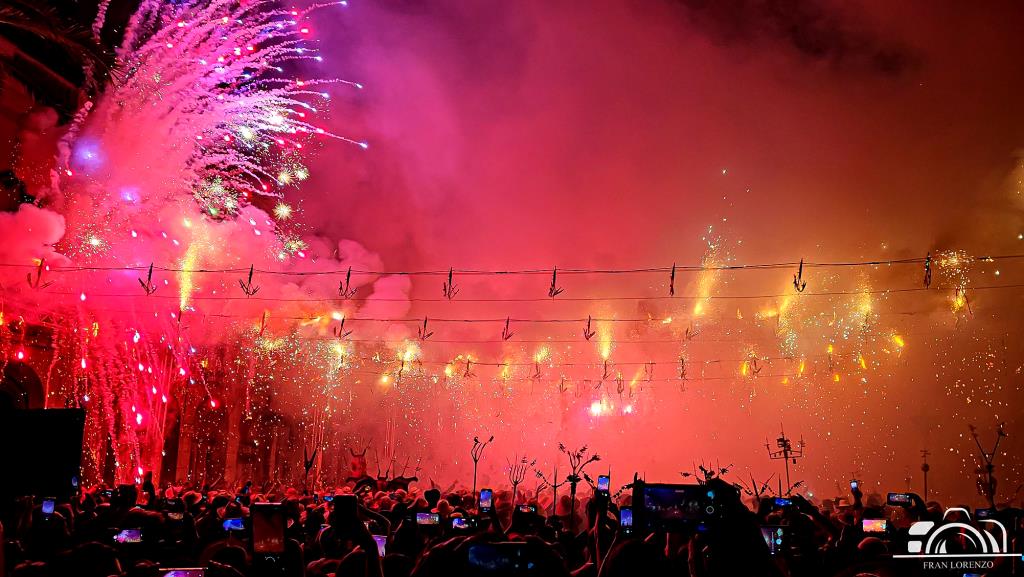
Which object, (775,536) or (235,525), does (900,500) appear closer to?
(775,536)

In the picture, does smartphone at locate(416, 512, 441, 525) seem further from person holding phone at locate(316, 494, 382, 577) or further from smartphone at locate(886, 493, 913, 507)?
smartphone at locate(886, 493, 913, 507)

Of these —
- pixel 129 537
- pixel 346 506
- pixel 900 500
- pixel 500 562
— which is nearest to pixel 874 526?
pixel 900 500

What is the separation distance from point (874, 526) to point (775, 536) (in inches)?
105

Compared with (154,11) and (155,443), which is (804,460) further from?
(154,11)

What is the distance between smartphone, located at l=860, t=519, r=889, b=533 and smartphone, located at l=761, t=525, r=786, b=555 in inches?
96.7

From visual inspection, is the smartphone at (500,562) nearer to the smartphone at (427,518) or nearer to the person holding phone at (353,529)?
the person holding phone at (353,529)

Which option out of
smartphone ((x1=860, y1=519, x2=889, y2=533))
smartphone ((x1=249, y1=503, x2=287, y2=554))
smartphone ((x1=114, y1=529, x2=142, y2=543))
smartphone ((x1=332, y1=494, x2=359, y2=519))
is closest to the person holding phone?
smartphone ((x1=332, y1=494, x2=359, y2=519))

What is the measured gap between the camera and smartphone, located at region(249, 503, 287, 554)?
615 cm

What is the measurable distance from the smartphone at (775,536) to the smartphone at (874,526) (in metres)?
2.46

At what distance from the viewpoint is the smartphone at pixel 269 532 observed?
615 centimetres

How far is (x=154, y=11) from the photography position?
45.7 feet

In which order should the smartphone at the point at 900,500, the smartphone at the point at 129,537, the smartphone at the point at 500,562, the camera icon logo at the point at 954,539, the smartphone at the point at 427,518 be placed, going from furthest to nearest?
1. the smartphone at the point at 900,500
2. the smartphone at the point at 427,518
3. the smartphone at the point at 129,537
4. the camera icon logo at the point at 954,539
5. the smartphone at the point at 500,562

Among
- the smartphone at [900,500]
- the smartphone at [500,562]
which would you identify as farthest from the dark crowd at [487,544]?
the smartphone at [900,500]

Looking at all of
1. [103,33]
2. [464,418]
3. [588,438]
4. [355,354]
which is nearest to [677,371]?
[588,438]
